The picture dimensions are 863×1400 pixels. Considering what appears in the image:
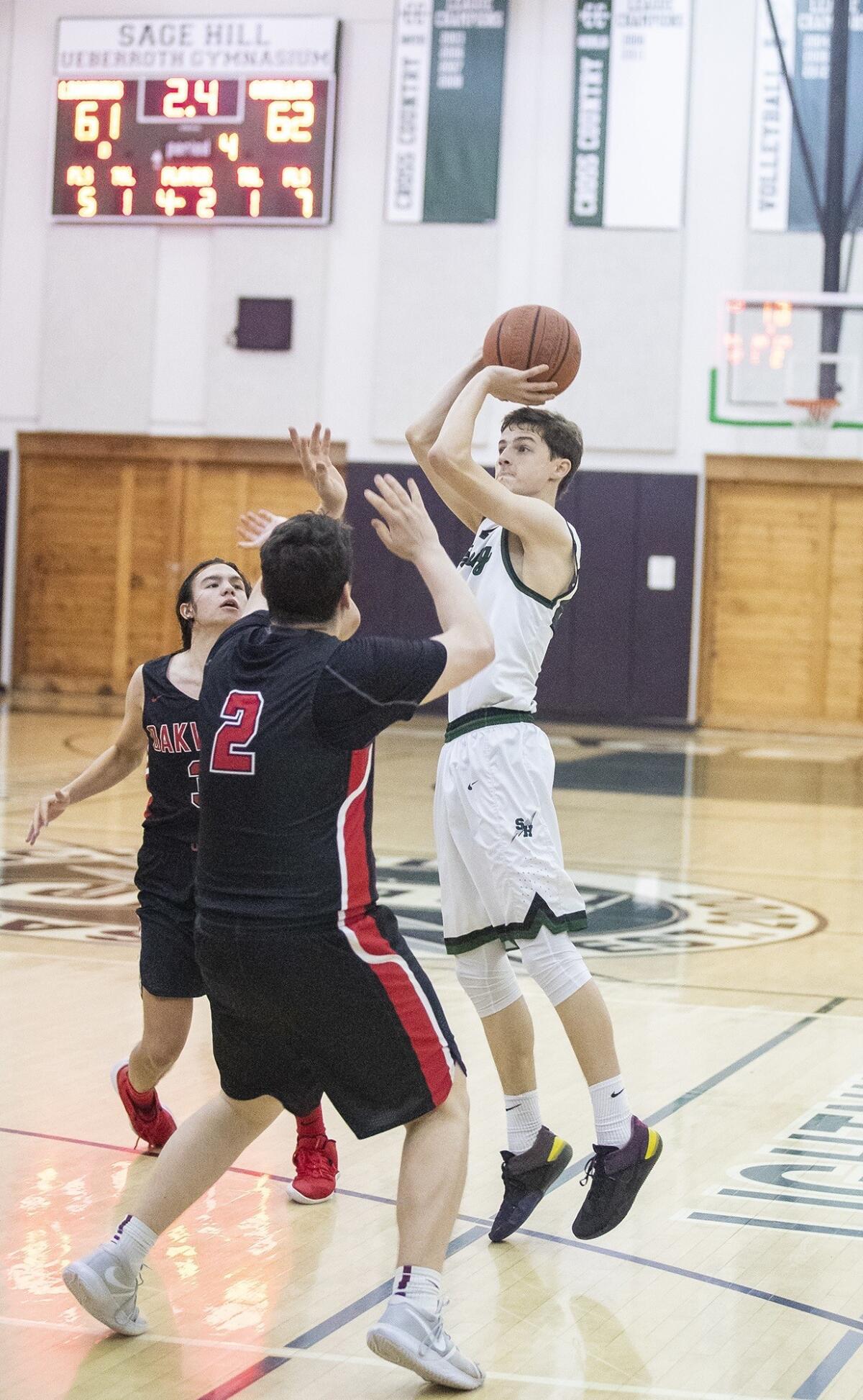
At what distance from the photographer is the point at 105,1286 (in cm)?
271

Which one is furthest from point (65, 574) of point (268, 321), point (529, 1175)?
point (529, 1175)

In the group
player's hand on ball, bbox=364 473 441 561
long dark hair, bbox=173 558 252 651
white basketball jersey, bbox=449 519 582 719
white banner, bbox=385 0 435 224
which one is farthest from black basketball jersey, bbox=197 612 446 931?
white banner, bbox=385 0 435 224

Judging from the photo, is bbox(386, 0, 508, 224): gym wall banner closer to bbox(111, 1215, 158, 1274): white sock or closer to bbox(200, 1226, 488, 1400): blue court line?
bbox(200, 1226, 488, 1400): blue court line

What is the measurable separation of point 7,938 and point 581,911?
3.34m

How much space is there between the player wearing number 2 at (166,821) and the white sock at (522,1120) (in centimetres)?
42

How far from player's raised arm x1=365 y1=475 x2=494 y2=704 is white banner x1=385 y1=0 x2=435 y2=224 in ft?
47.7

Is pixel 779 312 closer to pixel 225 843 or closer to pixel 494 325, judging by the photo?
pixel 494 325

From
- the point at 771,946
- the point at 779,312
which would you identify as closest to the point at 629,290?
the point at 779,312

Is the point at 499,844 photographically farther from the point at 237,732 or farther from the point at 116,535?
the point at 116,535

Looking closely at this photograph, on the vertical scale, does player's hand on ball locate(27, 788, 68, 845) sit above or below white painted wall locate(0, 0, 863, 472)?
below

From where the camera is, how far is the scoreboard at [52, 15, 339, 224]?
16453 millimetres

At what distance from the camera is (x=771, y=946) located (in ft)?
21.7

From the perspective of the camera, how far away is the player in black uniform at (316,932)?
2.57 meters

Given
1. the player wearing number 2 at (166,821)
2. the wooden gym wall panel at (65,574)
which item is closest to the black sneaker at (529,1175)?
the player wearing number 2 at (166,821)
